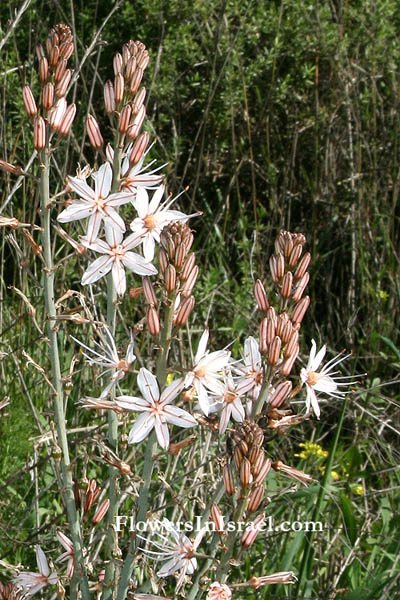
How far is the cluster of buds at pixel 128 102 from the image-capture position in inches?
75.7

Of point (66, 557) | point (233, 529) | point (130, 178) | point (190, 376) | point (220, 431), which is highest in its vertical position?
point (130, 178)

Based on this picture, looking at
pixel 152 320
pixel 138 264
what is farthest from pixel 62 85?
pixel 152 320

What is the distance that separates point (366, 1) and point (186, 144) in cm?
138

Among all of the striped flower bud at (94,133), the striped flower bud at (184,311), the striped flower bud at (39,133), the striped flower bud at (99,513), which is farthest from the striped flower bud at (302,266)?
the striped flower bud at (99,513)

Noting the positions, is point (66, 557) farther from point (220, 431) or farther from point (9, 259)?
point (9, 259)

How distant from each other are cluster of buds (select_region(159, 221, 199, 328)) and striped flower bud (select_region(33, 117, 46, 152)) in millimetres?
363

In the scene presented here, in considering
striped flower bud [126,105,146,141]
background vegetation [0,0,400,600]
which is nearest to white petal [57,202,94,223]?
striped flower bud [126,105,146,141]

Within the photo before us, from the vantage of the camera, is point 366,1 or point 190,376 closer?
point 190,376

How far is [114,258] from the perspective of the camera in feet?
6.15

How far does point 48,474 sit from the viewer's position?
10.9ft

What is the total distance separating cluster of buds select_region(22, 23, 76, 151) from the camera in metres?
1.91

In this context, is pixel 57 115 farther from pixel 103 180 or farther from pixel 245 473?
pixel 245 473

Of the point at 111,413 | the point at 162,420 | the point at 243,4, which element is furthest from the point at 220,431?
the point at 243,4

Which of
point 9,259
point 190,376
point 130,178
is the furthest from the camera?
point 9,259
